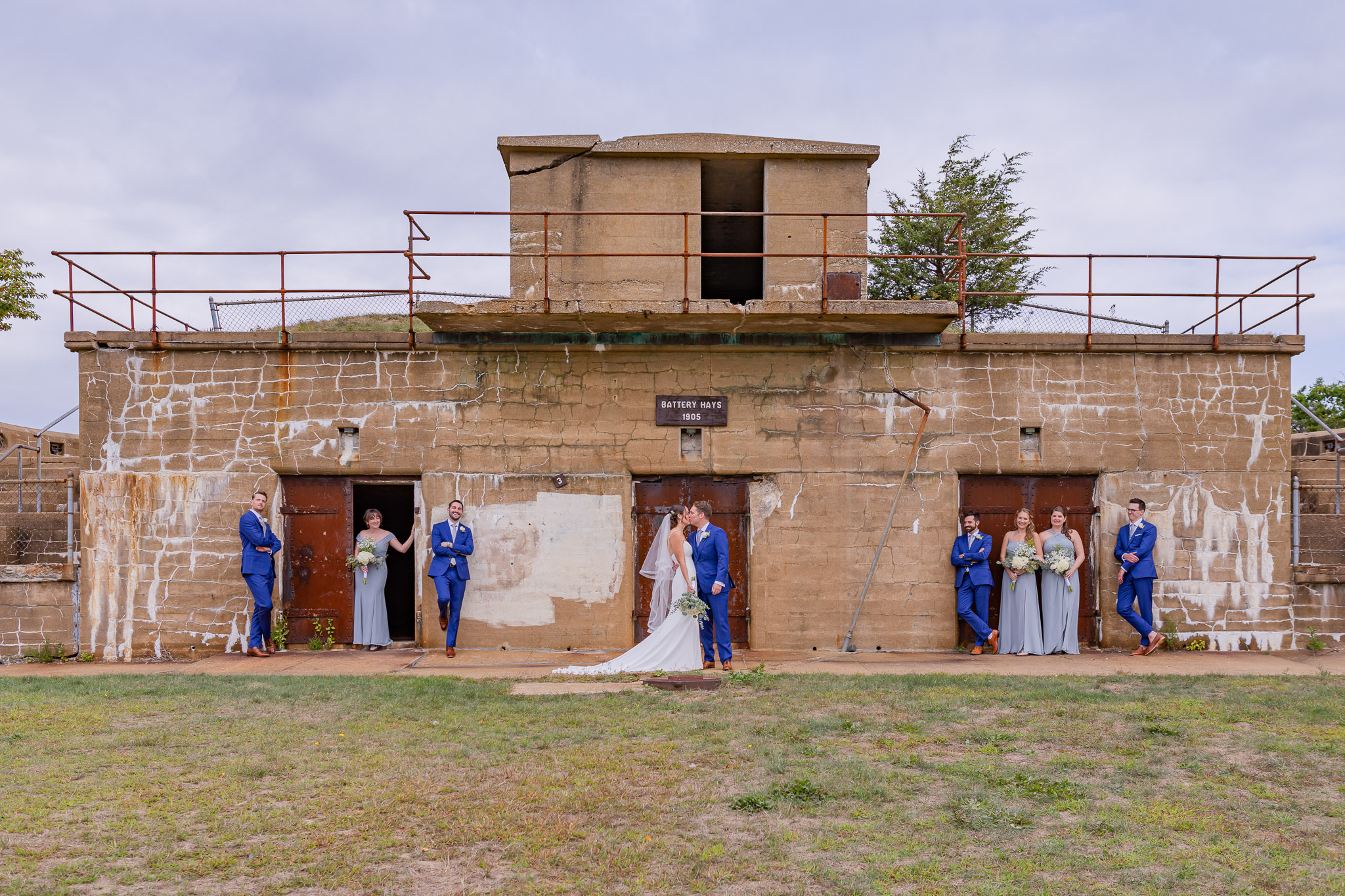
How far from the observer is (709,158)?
13.2 metres

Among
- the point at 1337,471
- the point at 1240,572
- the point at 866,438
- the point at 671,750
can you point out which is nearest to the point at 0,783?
the point at 671,750

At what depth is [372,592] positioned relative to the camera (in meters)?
12.0

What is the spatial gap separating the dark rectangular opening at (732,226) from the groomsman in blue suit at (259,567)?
669 cm

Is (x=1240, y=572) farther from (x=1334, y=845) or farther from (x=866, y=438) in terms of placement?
(x=1334, y=845)

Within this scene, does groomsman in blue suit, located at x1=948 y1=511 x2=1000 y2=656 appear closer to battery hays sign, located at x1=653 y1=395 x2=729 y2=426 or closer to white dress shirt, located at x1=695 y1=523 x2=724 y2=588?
battery hays sign, located at x1=653 y1=395 x2=729 y2=426

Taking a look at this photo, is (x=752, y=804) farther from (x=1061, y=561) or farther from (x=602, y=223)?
(x=602, y=223)

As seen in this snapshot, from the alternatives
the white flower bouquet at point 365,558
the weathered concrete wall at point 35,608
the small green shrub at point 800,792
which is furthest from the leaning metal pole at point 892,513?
the weathered concrete wall at point 35,608

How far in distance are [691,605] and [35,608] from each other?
826cm

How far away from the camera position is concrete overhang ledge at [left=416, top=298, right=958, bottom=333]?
11.1 meters

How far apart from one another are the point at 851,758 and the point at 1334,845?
9.02 ft

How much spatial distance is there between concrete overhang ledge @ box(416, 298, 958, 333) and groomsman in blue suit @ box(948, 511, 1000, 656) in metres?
2.66

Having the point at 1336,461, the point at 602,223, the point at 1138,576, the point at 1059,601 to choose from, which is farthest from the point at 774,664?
the point at 1336,461

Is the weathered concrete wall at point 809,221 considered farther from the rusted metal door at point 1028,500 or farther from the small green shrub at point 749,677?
the small green shrub at point 749,677

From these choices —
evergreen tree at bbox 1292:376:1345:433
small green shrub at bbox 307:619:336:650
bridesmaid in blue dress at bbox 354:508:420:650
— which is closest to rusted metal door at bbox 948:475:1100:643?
bridesmaid in blue dress at bbox 354:508:420:650
